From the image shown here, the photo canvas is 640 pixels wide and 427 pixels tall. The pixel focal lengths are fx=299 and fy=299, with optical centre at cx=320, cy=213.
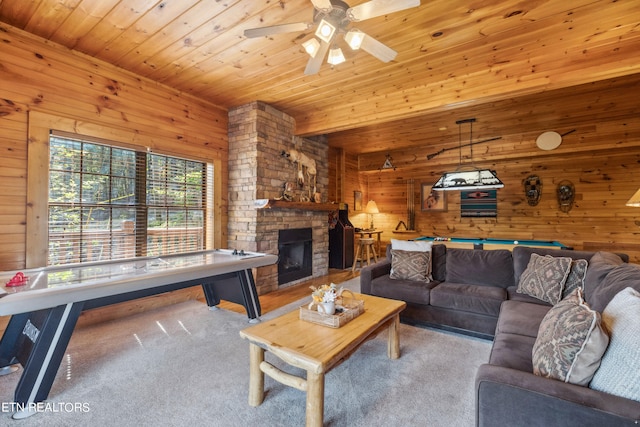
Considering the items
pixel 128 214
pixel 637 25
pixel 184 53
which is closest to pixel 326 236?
pixel 128 214

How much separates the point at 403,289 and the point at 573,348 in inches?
77.3

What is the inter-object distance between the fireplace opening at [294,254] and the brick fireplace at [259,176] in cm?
11

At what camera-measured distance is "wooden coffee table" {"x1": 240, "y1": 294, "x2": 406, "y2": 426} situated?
1540 mm

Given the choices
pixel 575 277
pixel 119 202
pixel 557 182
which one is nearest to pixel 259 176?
pixel 119 202

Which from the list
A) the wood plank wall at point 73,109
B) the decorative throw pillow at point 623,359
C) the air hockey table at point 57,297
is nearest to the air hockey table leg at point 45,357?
the air hockey table at point 57,297

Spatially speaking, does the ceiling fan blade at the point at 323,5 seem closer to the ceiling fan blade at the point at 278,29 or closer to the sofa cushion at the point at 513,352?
the ceiling fan blade at the point at 278,29

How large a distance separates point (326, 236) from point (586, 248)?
518cm

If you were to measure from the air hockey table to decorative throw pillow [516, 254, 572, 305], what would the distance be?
8.88ft

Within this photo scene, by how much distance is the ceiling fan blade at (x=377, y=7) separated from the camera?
1.72 m

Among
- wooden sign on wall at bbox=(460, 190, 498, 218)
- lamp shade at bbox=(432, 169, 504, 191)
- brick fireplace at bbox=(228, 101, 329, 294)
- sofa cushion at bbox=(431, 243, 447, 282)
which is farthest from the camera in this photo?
wooden sign on wall at bbox=(460, 190, 498, 218)

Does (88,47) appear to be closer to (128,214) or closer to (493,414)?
(128,214)

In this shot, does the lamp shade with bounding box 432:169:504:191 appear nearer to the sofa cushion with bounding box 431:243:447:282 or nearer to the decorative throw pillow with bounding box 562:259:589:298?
the sofa cushion with bounding box 431:243:447:282

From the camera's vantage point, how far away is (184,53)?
2.99 meters

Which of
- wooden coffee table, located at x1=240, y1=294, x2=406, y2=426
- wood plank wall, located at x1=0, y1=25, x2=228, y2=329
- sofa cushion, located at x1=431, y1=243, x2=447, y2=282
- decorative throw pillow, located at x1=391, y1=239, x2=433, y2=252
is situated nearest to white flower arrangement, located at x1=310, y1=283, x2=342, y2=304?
wooden coffee table, located at x1=240, y1=294, x2=406, y2=426
